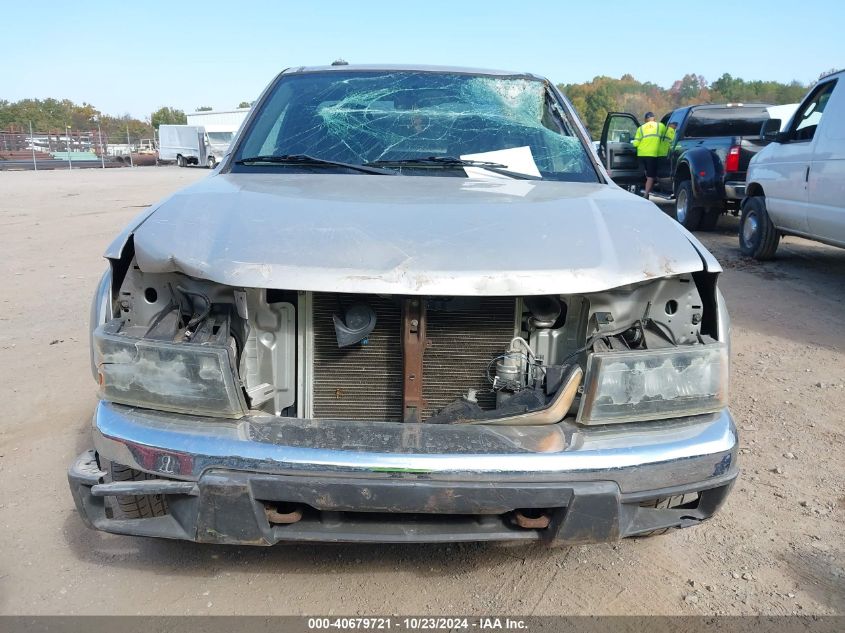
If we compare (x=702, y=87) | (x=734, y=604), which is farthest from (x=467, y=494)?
(x=702, y=87)

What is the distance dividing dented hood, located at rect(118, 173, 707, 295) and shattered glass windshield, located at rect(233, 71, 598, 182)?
0.59 m

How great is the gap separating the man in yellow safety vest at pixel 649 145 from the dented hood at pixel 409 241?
981cm

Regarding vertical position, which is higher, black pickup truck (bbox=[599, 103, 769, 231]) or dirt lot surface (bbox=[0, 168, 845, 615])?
black pickup truck (bbox=[599, 103, 769, 231])

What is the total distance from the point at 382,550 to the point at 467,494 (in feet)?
2.74

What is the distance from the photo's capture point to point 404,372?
2330 mm

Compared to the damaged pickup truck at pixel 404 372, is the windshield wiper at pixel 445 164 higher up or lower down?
higher up

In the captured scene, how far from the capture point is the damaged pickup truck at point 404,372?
1967 millimetres

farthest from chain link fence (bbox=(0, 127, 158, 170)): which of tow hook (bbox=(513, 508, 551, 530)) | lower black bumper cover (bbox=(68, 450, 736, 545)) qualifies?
tow hook (bbox=(513, 508, 551, 530))

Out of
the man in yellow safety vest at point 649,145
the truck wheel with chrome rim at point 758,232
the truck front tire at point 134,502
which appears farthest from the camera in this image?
the man in yellow safety vest at point 649,145

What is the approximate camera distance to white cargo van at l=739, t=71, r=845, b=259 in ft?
19.9

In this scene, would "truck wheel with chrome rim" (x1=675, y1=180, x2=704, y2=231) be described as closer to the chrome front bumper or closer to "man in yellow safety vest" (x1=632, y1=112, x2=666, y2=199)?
"man in yellow safety vest" (x1=632, y1=112, x2=666, y2=199)

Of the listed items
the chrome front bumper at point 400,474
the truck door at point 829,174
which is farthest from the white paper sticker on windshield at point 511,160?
the truck door at point 829,174

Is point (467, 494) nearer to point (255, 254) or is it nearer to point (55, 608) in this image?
point (255, 254)

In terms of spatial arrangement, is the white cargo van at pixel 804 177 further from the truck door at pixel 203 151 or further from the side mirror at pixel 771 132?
the truck door at pixel 203 151
